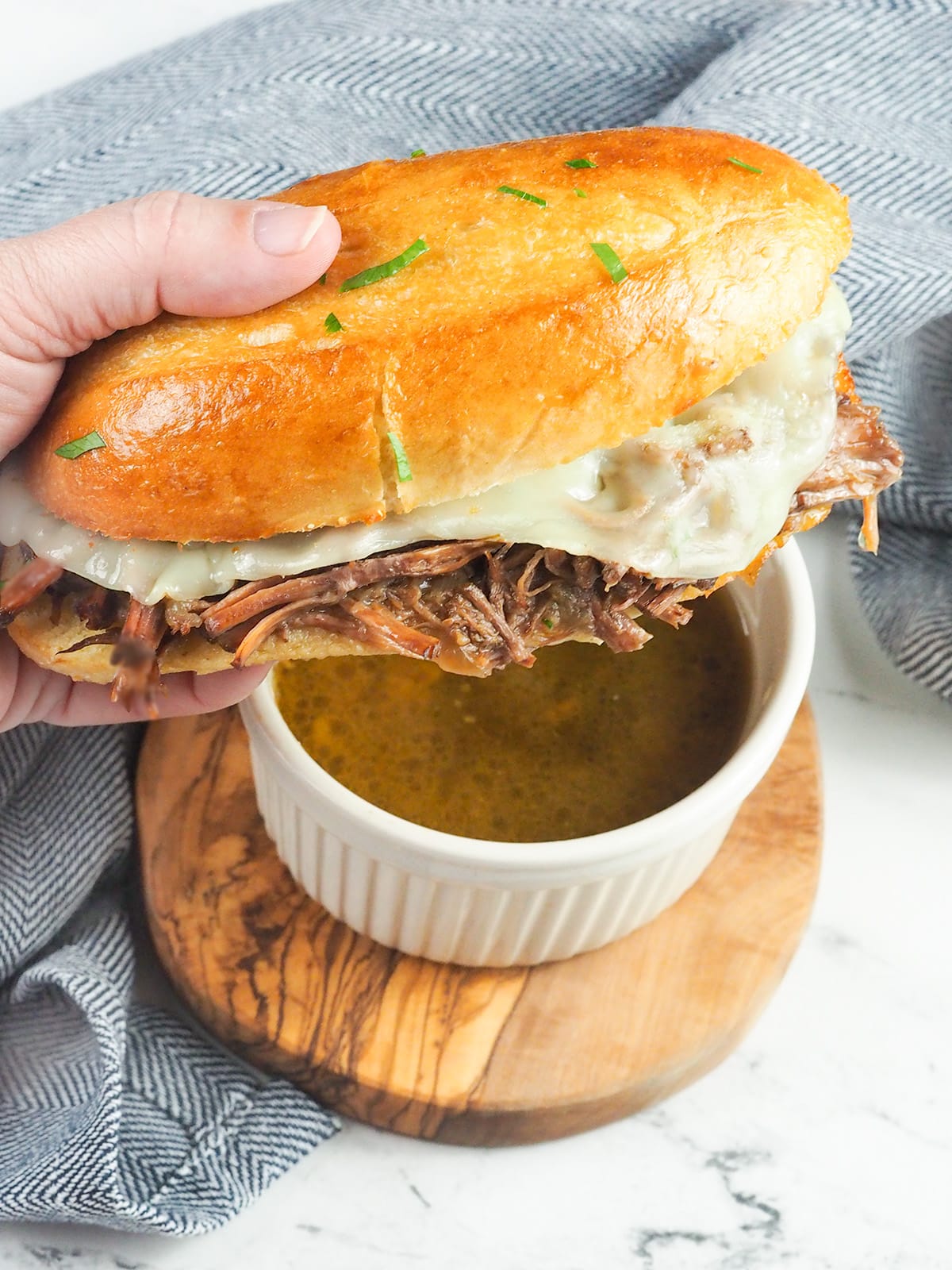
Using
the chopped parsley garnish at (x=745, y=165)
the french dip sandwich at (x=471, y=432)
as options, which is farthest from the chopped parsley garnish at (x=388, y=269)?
the chopped parsley garnish at (x=745, y=165)

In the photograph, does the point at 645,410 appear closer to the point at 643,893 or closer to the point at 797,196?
the point at 797,196

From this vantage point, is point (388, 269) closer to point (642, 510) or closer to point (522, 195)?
point (522, 195)

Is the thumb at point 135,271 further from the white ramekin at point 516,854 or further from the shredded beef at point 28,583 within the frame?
the white ramekin at point 516,854

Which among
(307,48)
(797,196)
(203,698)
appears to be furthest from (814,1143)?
(307,48)

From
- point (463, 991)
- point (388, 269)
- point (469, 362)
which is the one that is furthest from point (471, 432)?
point (463, 991)

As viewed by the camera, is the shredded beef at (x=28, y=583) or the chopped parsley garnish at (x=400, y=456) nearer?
the chopped parsley garnish at (x=400, y=456)

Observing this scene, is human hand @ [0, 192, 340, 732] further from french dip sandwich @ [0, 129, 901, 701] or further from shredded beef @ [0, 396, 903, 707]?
shredded beef @ [0, 396, 903, 707]

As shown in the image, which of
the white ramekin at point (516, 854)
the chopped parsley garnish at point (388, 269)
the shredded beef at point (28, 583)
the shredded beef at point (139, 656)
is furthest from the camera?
the white ramekin at point (516, 854)
